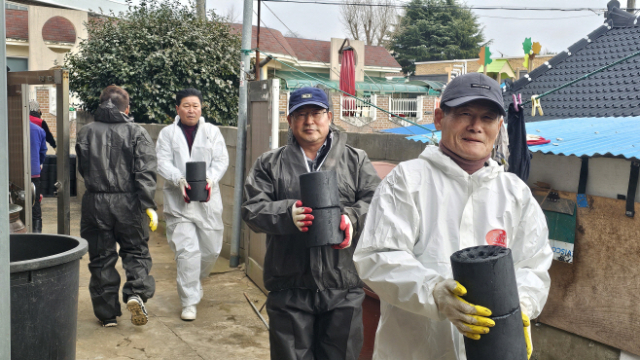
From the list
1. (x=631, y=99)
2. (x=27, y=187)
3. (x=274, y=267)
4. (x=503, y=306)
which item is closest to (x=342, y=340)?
(x=274, y=267)

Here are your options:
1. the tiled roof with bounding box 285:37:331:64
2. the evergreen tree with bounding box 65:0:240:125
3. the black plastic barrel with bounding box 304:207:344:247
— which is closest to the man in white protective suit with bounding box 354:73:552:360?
the black plastic barrel with bounding box 304:207:344:247

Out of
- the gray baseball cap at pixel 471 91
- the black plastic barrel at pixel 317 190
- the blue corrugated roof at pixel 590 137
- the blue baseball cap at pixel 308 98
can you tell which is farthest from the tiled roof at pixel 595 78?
the gray baseball cap at pixel 471 91

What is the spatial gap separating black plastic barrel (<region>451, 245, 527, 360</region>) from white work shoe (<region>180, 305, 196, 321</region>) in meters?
3.95

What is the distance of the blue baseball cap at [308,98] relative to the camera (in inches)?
125

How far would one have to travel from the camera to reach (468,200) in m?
1.98

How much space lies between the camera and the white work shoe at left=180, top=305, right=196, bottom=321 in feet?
17.4

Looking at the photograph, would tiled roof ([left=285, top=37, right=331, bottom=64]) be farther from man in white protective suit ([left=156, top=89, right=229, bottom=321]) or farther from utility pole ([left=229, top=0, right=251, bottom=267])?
man in white protective suit ([left=156, top=89, right=229, bottom=321])

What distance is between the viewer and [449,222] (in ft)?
6.50

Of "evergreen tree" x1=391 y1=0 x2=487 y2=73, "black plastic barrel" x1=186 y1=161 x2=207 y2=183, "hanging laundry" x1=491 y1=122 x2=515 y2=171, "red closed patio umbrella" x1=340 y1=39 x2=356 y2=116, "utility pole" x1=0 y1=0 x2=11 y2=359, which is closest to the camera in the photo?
"utility pole" x1=0 y1=0 x2=11 y2=359

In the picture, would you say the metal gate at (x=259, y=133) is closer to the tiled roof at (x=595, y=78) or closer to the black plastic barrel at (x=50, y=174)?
the tiled roof at (x=595, y=78)

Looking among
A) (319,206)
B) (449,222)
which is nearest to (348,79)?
(319,206)

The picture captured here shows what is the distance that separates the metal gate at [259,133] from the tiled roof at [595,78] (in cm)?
387

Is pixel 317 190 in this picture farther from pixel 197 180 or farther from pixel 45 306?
pixel 197 180

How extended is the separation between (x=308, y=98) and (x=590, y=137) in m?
2.09
